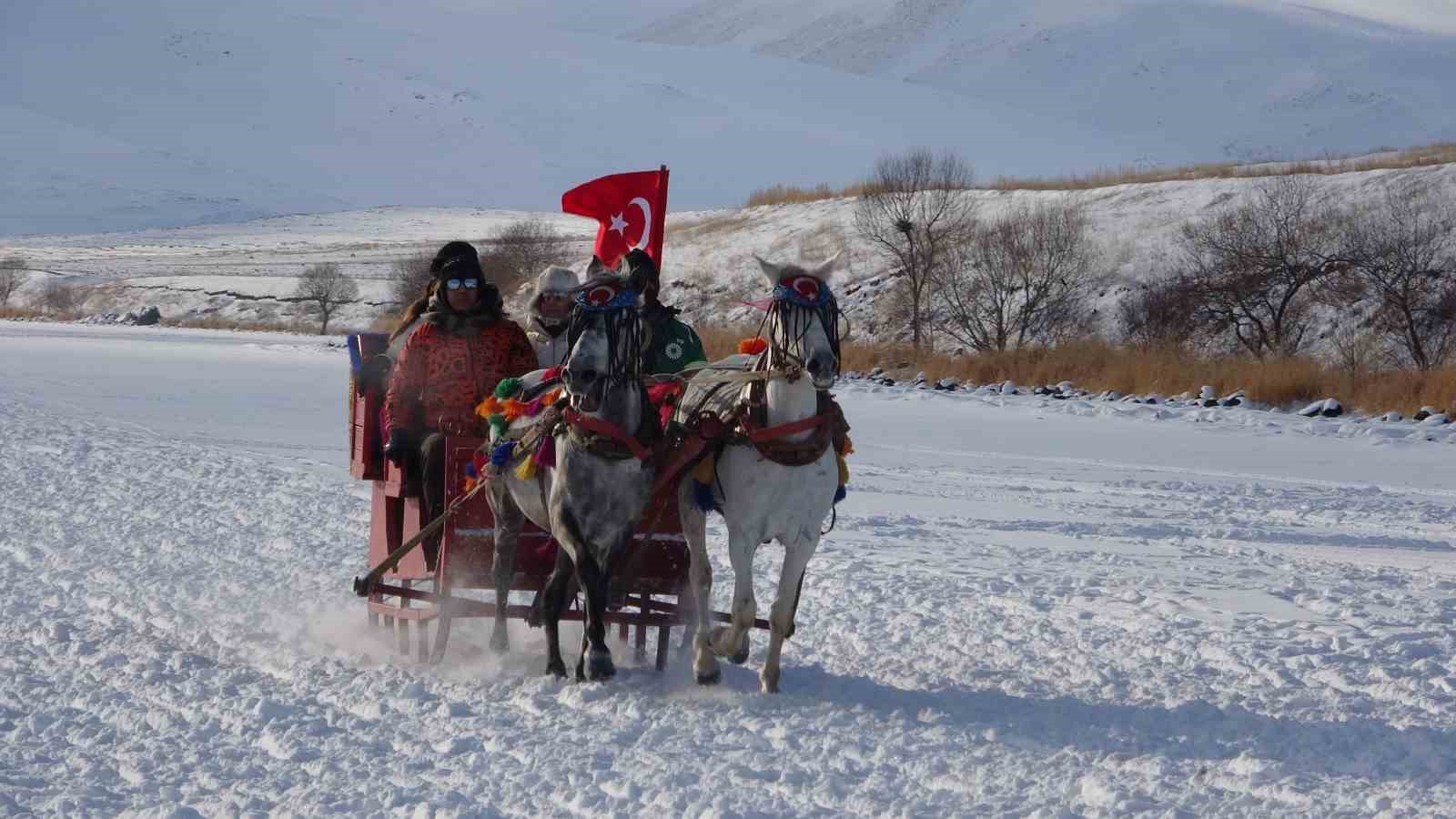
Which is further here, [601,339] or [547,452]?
[547,452]

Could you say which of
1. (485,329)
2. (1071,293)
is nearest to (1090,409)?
(1071,293)

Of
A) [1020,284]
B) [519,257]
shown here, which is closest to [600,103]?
[519,257]

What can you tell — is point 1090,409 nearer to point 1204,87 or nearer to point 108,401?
point 108,401

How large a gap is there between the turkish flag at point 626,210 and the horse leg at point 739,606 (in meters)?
2.50

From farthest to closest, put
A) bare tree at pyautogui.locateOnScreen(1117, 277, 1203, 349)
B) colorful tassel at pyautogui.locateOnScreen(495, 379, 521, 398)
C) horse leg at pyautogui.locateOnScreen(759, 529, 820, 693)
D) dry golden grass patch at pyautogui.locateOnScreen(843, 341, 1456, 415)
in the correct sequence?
bare tree at pyautogui.locateOnScreen(1117, 277, 1203, 349) < dry golden grass patch at pyautogui.locateOnScreen(843, 341, 1456, 415) < colorful tassel at pyautogui.locateOnScreen(495, 379, 521, 398) < horse leg at pyautogui.locateOnScreen(759, 529, 820, 693)

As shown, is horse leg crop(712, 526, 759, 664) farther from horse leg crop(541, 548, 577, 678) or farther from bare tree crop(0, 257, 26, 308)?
bare tree crop(0, 257, 26, 308)

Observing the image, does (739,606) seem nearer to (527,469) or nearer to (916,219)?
(527,469)

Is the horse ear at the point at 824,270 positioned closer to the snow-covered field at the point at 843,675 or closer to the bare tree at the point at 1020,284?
the snow-covered field at the point at 843,675

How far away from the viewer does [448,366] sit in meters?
8.15

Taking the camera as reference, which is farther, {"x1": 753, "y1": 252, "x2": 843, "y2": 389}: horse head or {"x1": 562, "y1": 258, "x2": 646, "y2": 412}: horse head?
{"x1": 562, "y1": 258, "x2": 646, "y2": 412}: horse head

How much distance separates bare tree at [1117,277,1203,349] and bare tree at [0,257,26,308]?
50432 millimetres

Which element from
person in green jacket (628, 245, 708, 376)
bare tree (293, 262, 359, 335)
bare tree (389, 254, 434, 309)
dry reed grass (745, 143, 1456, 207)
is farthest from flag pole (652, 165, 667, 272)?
bare tree (293, 262, 359, 335)

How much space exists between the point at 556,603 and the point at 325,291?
52.5 meters

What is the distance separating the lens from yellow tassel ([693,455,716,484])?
676cm
